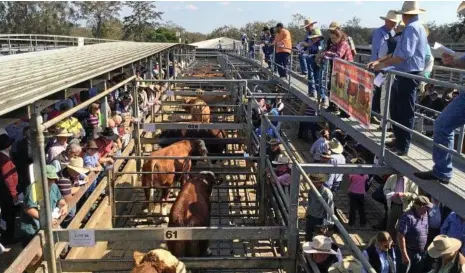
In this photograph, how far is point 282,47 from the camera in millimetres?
14336

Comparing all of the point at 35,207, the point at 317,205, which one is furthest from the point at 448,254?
the point at 35,207

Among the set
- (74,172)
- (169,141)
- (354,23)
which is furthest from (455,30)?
(74,172)

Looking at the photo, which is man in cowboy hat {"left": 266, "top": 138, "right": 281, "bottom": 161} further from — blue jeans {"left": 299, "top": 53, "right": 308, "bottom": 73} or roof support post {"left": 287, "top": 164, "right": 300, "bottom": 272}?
blue jeans {"left": 299, "top": 53, "right": 308, "bottom": 73}

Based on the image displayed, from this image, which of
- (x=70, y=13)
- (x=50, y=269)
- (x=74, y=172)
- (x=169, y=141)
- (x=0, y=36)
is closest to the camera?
(x=50, y=269)

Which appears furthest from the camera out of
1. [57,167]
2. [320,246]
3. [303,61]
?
[303,61]

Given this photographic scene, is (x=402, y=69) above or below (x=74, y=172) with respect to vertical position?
above

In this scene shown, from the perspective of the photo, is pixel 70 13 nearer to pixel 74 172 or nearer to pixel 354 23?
pixel 354 23

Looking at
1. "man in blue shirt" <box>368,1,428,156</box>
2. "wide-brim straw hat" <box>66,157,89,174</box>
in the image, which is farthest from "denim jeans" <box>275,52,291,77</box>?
"man in blue shirt" <box>368,1,428,156</box>

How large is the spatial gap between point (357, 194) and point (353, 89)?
255 centimetres

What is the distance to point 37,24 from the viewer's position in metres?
67.9

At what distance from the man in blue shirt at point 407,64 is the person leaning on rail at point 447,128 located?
78 centimetres

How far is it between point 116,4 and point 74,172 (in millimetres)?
76657

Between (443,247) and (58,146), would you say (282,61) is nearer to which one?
(58,146)

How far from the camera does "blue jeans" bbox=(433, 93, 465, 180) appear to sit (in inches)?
159
